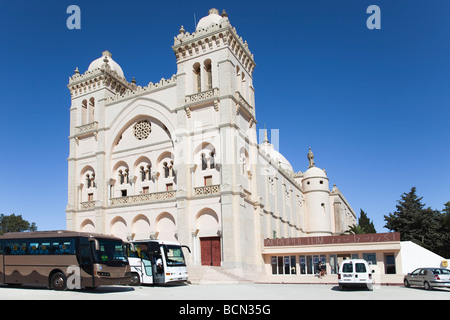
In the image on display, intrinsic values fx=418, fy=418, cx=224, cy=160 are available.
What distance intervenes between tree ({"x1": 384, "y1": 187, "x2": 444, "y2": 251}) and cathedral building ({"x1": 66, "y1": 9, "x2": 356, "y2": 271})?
1755 cm

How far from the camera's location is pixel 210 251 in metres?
31.5

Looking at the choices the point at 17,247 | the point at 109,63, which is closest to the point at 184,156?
the point at 109,63

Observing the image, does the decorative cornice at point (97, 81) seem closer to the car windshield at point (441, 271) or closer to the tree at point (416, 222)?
the car windshield at point (441, 271)

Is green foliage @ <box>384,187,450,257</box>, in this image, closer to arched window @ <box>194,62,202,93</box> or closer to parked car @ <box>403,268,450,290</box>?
parked car @ <box>403,268,450,290</box>

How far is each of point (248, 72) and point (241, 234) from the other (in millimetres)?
15377

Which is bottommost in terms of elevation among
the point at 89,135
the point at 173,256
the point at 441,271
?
the point at 441,271

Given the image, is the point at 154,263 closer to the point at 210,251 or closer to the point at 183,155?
the point at 210,251

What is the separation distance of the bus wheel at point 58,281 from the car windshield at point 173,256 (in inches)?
244

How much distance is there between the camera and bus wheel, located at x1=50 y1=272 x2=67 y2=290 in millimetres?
A: 17984

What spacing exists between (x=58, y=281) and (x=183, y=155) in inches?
653

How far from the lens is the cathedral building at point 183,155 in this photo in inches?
1245

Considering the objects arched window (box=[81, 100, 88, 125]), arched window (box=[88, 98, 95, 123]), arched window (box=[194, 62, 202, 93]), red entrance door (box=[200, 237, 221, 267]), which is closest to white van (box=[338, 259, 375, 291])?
red entrance door (box=[200, 237, 221, 267])

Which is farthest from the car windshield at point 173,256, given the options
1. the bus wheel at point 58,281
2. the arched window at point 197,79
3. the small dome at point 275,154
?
the small dome at point 275,154
